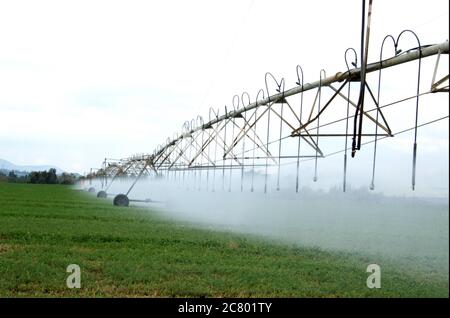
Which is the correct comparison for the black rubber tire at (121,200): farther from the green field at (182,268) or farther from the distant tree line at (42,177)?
the distant tree line at (42,177)

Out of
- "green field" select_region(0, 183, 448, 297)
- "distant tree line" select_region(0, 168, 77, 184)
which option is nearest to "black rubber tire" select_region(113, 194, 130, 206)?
"green field" select_region(0, 183, 448, 297)

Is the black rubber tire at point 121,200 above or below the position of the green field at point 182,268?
above

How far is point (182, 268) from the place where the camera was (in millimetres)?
10000

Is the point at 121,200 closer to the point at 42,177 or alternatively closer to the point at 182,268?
the point at 182,268

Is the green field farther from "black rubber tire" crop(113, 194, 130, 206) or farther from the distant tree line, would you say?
the distant tree line

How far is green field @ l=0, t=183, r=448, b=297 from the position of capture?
322 inches

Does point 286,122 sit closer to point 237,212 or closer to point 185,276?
point 185,276

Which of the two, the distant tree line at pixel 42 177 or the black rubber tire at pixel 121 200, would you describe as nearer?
the black rubber tire at pixel 121 200

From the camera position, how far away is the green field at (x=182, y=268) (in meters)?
8.17

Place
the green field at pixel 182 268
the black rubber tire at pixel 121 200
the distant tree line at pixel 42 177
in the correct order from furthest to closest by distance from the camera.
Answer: the distant tree line at pixel 42 177 → the black rubber tire at pixel 121 200 → the green field at pixel 182 268

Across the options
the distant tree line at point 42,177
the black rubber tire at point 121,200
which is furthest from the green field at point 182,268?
the distant tree line at point 42,177

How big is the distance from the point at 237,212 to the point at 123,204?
9.53 meters
